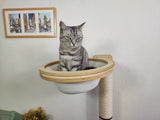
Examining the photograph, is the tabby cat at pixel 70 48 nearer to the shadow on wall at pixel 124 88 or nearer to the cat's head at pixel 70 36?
the cat's head at pixel 70 36

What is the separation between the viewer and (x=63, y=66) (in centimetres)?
73

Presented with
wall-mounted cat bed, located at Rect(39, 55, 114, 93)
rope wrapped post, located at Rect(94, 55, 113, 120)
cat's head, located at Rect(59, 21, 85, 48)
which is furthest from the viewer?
rope wrapped post, located at Rect(94, 55, 113, 120)

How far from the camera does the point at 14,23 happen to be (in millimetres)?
1103

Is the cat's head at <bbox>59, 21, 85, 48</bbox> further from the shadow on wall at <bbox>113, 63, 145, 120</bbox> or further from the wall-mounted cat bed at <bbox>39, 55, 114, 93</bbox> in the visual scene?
the shadow on wall at <bbox>113, 63, 145, 120</bbox>

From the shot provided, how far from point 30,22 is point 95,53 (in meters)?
0.65

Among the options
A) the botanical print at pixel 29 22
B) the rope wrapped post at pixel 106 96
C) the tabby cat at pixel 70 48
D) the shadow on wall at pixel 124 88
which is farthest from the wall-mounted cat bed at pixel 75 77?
the botanical print at pixel 29 22

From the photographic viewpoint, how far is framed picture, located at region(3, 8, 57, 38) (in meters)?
1.08

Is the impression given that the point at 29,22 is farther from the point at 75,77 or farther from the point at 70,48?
the point at 75,77

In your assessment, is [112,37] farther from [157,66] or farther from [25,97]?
[25,97]

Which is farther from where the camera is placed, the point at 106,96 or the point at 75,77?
the point at 106,96

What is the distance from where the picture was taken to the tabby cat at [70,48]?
69cm

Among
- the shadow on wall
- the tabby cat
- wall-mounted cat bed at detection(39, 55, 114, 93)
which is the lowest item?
the shadow on wall

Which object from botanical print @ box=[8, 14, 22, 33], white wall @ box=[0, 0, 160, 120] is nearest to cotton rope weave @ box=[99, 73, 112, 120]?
white wall @ box=[0, 0, 160, 120]

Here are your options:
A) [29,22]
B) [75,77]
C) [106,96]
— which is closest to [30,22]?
[29,22]
